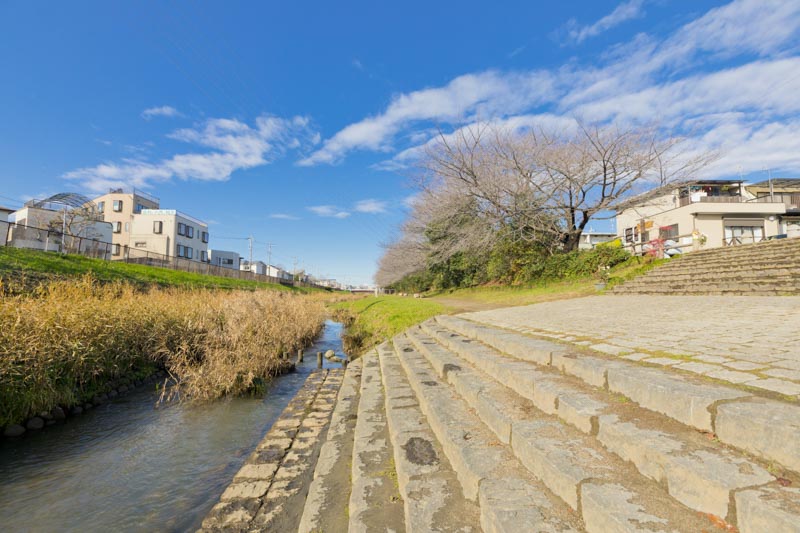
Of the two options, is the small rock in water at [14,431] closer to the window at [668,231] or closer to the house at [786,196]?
the house at [786,196]

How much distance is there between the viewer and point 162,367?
957cm

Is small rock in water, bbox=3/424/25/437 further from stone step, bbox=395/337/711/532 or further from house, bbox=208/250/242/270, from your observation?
house, bbox=208/250/242/270

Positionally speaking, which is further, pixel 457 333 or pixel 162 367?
pixel 162 367

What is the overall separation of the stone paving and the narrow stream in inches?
194

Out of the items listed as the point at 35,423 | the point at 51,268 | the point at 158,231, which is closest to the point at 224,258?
the point at 158,231

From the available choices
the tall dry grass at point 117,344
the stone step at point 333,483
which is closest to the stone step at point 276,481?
the stone step at point 333,483

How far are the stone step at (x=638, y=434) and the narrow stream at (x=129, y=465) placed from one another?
344cm

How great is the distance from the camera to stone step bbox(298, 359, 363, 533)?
2.77 metres

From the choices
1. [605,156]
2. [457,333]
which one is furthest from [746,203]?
[457,333]

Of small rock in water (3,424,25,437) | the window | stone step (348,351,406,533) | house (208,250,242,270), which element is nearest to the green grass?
small rock in water (3,424,25,437)

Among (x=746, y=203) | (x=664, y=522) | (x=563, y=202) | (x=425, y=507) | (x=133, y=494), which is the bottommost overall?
(x=133, y=494)

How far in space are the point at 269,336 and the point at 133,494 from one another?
6192 mm

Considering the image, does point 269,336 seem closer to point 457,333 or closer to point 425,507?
point 457,333

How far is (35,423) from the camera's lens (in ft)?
18.7
